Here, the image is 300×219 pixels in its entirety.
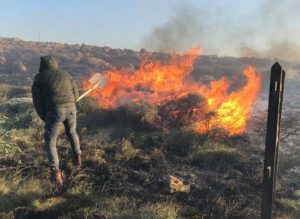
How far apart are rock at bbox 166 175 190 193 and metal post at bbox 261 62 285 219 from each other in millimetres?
1852

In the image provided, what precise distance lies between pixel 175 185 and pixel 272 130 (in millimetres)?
2285

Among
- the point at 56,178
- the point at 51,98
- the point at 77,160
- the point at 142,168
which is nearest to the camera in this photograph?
the point at 56,178

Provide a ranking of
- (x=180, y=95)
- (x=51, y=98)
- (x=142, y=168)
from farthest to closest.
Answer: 1. (x=180, y=95)
2. (x=142, y=168)
3. (x=51, y=98)

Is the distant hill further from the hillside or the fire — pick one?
the hillside

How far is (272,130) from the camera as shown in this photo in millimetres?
4809

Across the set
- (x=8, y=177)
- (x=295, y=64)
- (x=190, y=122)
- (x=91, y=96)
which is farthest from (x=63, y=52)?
(x=8, y=177)

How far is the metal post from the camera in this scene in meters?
4.73

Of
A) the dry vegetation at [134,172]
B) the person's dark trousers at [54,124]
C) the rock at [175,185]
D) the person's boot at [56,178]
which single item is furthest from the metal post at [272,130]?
the person's dark trousers at [54,124]

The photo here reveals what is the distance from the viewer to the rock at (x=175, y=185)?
6504mm

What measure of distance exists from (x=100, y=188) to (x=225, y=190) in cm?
208

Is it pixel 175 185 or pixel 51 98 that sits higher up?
pixel 51 98

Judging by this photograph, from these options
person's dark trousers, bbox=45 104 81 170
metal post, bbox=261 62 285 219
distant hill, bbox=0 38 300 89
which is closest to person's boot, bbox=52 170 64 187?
person's dark trousers, bbox=45 104 81 170

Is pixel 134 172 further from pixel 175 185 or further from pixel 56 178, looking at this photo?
pixel 56 178

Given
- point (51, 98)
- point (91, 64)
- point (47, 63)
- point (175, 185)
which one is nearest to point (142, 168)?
point (175, 185)
